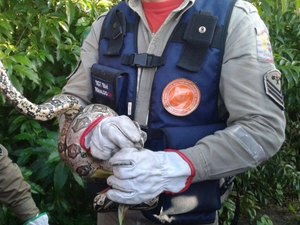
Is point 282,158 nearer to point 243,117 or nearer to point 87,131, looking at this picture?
point 243,117

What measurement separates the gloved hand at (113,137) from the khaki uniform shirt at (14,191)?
134 cm

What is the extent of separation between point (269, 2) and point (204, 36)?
1588mm

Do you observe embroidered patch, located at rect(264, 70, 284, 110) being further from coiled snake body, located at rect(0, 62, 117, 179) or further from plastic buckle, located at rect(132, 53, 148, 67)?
coiled snake body, located at rect(0, 62, 117, 179)

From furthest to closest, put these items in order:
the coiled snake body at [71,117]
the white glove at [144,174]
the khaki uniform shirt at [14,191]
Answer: the khaki uniform shirt at [14,191] → the coiled snake body at [71,117] → the white glove at [144,174]

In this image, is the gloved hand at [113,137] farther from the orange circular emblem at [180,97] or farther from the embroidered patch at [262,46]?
the embroidered patch at [262,46]

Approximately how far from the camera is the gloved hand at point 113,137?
1.59m

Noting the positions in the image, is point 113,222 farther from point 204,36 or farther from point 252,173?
point 252,173

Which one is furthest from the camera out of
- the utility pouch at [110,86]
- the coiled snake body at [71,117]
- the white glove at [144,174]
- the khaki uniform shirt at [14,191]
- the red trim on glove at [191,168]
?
the khaki uniform shirt at [14,191]

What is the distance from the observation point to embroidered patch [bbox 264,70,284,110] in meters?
1.71

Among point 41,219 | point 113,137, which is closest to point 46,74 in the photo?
point 41,219

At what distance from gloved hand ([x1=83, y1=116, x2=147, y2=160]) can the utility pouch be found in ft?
0.73

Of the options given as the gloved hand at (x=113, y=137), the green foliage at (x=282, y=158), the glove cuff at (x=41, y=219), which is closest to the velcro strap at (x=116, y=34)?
the gloved hand at (x=113, y=137)

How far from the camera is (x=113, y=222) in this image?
6.87 feet

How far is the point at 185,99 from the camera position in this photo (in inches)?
70.9
